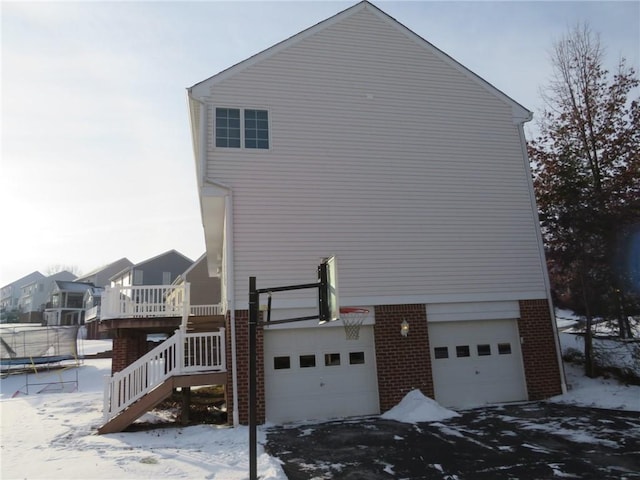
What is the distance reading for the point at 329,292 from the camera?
6.04 m

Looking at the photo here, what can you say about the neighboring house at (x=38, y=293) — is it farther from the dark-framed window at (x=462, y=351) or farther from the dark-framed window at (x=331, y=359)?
the dark-framed window at (x=462, y=351)

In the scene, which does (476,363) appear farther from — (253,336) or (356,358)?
(253,336)

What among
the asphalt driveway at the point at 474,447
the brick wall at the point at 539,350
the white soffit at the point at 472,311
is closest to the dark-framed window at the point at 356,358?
the asphalt driveway at the point at 474,447

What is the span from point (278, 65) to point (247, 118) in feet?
5.87

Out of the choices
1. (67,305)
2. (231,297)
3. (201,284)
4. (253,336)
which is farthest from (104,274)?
(253,336)

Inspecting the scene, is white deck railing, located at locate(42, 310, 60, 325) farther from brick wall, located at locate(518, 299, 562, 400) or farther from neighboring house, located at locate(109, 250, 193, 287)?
brick wall, located at locate(518, 299, 562, 400)

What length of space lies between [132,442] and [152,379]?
160 centimetres

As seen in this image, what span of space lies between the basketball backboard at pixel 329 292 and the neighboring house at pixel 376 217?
4.82 m


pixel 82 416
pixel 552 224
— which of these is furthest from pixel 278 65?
pixel 82 416

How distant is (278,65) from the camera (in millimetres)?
Answer: 12258

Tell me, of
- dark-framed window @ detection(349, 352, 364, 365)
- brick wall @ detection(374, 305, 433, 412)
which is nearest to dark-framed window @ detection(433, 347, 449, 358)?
brick wall @ detection(374, 305, 433, 412)

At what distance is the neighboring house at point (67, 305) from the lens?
46.5 metres

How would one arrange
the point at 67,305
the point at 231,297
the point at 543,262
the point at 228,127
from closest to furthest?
the point at 231,297
the point at 228,127
the point at 543,262
the point at 67,305

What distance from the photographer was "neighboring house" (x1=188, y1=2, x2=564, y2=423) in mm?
11047
